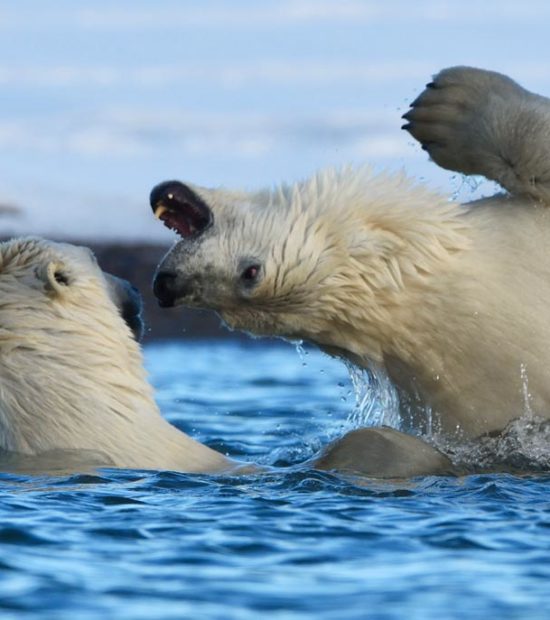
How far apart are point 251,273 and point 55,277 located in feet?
2.80

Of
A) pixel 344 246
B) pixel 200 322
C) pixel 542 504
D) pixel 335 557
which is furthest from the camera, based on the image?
pixel 200 322

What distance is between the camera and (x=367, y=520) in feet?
18.0

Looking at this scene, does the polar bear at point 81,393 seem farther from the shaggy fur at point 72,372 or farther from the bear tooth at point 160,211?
the bear tooth at point 160,211

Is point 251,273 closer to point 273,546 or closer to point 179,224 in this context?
point 179,224

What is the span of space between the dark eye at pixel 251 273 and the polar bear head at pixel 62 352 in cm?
67

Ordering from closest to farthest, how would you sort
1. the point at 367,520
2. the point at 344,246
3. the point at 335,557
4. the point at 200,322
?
the point at 335,557 < the point at 367,520 < the point at 344,246 < the point at 200,322

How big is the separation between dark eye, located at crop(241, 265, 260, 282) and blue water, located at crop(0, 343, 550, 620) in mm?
801

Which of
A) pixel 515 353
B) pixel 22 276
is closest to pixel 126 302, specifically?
pixel 22 276

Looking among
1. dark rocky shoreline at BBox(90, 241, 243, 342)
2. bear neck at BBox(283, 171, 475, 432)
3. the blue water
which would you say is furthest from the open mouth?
dark rocky shoreline at BBox(90, 241, 243, 342)

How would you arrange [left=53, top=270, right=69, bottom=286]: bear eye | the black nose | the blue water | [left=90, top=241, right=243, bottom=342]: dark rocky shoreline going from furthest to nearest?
[left=90, top=241, right=243, bottom=342]: dark rocky shoreline
[left=53, top=270, right=69, bottom=286]: bear eye
the black nose
the blue water

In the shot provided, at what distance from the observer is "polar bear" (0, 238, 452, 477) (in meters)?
6.37

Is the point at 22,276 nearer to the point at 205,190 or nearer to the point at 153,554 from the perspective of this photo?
the point at 205,190

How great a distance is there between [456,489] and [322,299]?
97cm

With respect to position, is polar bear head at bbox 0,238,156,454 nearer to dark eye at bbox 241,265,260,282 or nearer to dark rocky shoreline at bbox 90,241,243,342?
dark eye at bbox 241,265,260,282
